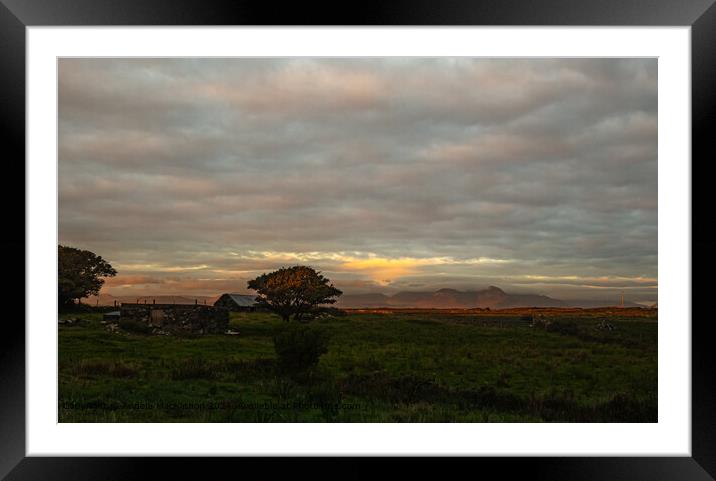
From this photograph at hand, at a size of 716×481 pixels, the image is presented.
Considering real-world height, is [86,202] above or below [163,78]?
below

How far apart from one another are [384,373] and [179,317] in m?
2.53

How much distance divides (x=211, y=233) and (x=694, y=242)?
14.3 ft

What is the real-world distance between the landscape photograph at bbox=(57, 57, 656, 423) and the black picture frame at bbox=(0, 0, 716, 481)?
8.07 feet

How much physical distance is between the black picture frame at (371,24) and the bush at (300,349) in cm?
265

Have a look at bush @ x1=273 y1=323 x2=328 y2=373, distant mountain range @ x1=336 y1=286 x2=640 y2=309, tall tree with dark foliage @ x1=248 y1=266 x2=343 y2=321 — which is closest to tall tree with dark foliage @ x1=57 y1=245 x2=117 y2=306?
tall tree with dark foliage @ x1=248 y1=266 x2=343 y2=321

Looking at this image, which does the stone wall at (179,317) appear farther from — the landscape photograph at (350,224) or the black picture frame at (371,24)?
the black picture frame at (371,24)

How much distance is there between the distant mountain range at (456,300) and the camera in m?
5.26

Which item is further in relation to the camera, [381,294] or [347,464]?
[381,294]

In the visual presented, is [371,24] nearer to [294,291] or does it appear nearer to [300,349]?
[300,349]

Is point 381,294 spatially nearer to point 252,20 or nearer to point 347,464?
point 347,464

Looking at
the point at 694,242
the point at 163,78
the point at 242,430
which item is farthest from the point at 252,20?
the point at 163,78

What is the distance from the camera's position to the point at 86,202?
4.98 meters

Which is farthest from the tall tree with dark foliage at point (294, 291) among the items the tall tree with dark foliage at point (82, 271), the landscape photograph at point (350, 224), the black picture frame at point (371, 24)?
the black picture frame at point (371, 24)

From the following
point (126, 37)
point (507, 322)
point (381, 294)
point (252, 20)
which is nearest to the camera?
point (252, 20)
